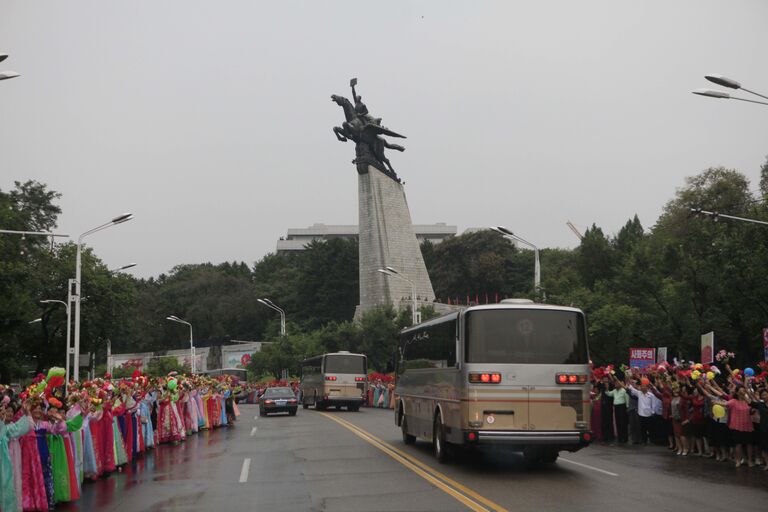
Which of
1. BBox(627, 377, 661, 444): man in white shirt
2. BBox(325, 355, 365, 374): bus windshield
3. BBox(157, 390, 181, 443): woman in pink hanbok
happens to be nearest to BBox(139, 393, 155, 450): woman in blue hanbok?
BBox(157, 390, 181, 443): woman in pink hanbok

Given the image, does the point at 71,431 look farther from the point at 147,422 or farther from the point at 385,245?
the point at 385,245

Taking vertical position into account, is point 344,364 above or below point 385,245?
below

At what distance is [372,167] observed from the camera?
6812 centimetres

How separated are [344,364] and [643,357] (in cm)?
1973

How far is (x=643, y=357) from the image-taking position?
26719 mm

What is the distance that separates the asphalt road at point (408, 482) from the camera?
37.9ft

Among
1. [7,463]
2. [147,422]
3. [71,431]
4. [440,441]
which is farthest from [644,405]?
[7,463]

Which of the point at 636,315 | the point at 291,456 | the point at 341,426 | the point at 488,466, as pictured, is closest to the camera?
the point at 488,466

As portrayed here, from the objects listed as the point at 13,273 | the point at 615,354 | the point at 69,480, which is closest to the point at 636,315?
the point at 615,354

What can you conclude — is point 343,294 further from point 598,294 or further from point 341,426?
point 341,426

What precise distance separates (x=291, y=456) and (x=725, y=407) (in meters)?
9.36

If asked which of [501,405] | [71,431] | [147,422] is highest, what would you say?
[501,405]

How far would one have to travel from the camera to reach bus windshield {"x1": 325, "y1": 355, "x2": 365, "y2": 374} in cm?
4325

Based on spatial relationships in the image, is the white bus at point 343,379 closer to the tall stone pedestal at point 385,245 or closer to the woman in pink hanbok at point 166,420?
the woman in pink hanbok at point 166,420
